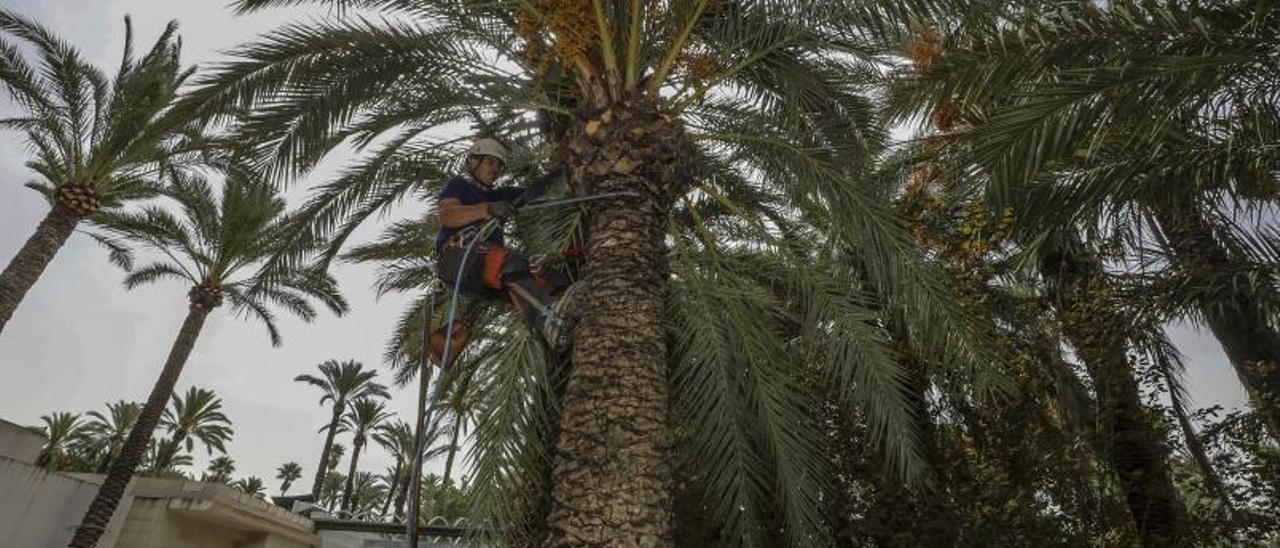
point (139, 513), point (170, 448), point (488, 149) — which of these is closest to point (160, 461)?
point (170, 448)

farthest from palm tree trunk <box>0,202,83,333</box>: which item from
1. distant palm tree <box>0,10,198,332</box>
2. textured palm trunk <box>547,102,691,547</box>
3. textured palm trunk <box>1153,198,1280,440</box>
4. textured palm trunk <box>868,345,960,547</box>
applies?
textured palm trunk <box>1153,198,1280,440</box>

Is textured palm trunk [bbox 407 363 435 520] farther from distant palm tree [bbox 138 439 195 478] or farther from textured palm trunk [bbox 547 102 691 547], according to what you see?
distant palm tree [bbox 138 439 195 478]

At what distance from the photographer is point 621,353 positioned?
4203mm

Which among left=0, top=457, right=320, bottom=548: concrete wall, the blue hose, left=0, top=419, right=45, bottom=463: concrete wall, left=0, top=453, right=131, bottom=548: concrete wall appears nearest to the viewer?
the blue hose

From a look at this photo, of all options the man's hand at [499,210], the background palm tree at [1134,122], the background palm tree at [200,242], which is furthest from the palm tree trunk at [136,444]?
the background palm tree at [1134,122]

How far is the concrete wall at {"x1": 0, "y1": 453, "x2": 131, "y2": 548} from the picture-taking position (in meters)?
11.2

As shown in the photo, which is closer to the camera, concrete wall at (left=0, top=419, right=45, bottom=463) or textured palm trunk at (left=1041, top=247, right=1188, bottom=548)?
textured palm trunk at (left=1041, top=247, right=1188, bottom=548)

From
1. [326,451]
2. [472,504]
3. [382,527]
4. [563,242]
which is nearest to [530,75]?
[563,242]

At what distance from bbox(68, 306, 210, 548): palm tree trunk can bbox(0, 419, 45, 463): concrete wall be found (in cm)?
115

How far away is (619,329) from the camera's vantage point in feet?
14.1

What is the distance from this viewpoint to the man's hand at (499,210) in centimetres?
486

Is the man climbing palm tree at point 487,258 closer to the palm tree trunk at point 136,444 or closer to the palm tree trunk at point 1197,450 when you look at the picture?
Answer: the palm tree trunk at point 1197,450

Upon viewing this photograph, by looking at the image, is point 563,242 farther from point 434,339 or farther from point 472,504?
point 472,504

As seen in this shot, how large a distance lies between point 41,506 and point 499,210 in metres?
12.2
